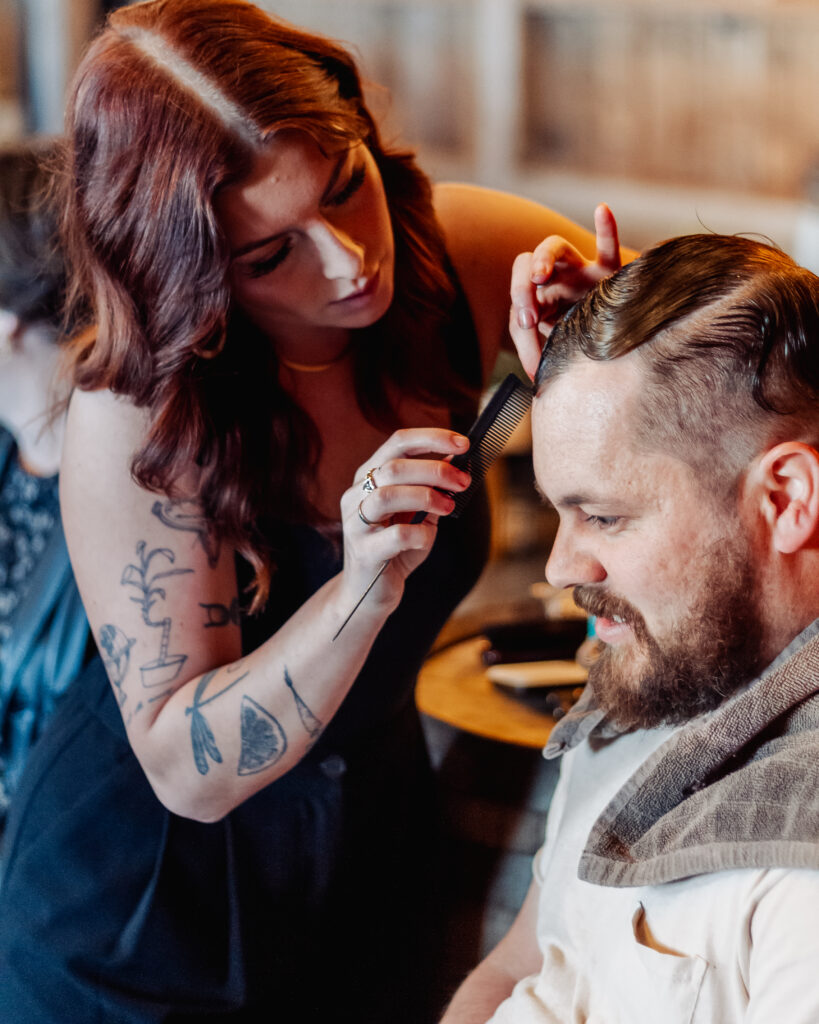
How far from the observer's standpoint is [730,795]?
36.7 inches

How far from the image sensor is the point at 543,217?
1529mm

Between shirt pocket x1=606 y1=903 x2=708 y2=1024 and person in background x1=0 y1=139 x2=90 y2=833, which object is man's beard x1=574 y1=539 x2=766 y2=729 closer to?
shirt pocket x1=606 y1=903 x2=708 y2=1024

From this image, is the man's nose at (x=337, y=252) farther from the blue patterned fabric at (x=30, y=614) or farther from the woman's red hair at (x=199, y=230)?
the blue patterned fabric at (x=30, y=614)

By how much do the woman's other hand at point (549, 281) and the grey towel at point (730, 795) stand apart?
0.41m

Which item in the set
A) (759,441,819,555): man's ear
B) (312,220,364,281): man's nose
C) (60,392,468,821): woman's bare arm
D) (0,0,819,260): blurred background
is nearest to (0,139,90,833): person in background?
(60,392,468,821): woman's bare arm

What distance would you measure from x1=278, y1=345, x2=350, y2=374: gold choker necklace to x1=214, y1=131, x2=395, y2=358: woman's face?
90 mm

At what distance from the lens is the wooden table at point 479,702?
5.24 feet

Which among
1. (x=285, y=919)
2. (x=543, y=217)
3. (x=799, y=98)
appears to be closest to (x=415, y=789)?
(x=285, y=919)

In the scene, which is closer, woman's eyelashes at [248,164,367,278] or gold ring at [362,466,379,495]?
gold ring at [362,466,379,495]

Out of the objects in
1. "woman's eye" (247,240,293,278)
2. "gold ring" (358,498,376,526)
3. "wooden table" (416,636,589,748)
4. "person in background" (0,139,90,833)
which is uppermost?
Answer: "woman's eye" (247,240,293,278)

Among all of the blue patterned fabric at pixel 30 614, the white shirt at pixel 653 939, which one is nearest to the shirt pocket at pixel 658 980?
the white shirt at pixel 653 939

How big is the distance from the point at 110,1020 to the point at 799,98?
8.55ft

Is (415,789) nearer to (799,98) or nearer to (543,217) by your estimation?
(543,217)

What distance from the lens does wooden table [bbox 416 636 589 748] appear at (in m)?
1.60
